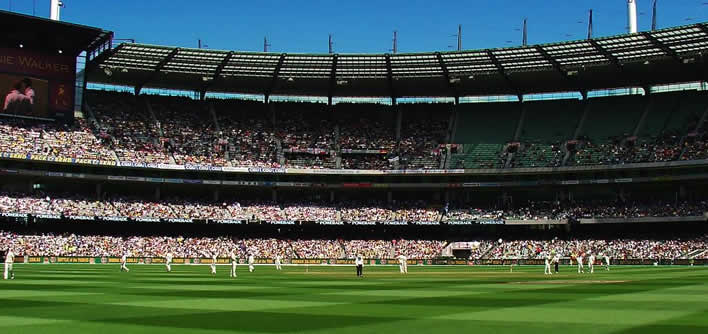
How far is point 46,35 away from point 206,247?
29253mm

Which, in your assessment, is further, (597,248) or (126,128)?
(126,128)

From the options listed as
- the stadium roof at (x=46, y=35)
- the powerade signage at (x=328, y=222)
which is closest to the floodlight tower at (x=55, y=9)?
the stadium roof at (x=46, y=35)

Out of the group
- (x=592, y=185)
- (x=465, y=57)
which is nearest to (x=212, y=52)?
(x=465, y=57)

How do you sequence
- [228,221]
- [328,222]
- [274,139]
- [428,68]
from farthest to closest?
[274,139] → [328,222] → [228,221] → [428,68]

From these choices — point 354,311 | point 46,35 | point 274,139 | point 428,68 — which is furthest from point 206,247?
point 354,311

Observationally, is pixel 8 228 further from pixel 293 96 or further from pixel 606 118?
pixel 606 118

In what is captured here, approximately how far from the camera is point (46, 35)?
266 ft

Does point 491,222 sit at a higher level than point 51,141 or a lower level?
lower

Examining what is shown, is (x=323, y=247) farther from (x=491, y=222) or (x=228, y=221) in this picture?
(x=491, y=222)

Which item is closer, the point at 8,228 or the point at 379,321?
the point at 379,321

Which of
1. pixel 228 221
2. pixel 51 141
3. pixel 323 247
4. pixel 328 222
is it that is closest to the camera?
pixel 51 141

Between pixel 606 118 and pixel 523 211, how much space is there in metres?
16.0

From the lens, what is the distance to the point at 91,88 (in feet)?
314

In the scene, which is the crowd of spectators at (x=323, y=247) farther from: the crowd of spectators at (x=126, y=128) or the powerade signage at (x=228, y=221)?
the crowd of spectators at (x=126, y=128)
